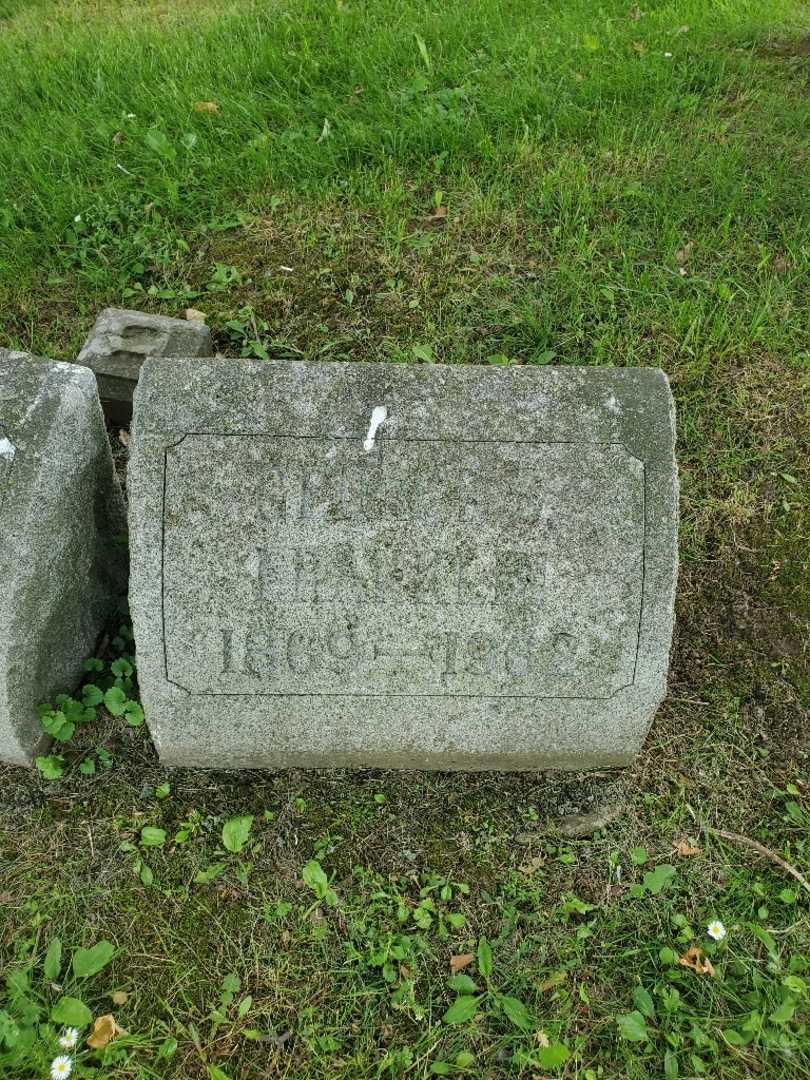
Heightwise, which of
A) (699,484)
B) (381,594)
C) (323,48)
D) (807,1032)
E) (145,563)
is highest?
(323,48)

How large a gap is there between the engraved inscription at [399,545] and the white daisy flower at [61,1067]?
85 centimetres

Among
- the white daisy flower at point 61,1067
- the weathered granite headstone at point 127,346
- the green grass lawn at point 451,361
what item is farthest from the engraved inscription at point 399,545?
the weathered granite headstone at point 127,346

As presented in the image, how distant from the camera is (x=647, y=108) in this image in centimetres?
395

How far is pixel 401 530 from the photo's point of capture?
197 centimetres

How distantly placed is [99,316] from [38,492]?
1.44 metres

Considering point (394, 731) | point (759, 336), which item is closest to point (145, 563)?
point (394, 731)

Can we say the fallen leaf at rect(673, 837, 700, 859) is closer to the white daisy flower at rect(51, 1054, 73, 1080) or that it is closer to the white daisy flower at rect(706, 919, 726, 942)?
the white daisy flower at rect(706, 919, 726, 942)

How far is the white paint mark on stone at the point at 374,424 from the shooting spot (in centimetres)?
198

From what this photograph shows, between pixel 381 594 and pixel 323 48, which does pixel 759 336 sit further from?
pixel 323 48

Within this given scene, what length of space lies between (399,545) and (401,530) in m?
0.04

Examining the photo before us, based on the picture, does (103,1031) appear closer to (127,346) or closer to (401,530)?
(401,530)

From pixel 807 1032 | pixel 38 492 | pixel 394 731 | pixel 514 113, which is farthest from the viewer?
pixel 514 113

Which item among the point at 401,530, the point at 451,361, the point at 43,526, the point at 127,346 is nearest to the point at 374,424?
the point at 401,530

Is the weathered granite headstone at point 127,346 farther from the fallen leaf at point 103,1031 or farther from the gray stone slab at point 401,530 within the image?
the fallen leaf at point 103,1031
